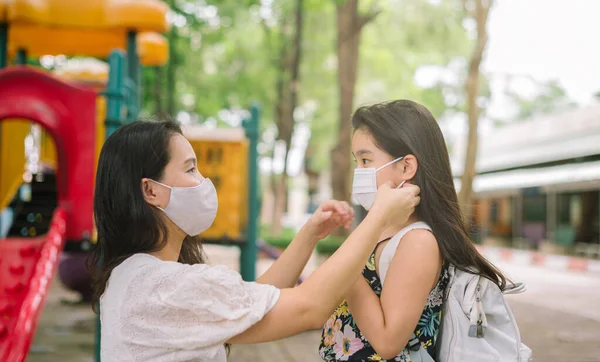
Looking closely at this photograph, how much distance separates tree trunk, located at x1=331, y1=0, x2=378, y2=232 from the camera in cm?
1413

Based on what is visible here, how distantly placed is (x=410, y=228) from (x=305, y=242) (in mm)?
470

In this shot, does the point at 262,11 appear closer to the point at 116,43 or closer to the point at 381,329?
the point at 116,43

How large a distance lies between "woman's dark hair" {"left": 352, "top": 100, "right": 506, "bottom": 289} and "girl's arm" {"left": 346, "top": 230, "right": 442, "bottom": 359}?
144mm

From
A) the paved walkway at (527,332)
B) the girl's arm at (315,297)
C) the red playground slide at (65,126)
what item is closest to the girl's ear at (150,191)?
the girl's arm at (315,297)

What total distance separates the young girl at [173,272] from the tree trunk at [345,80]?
11976mm

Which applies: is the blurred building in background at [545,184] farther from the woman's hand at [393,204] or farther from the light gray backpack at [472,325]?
the woman's hand at [393,204]

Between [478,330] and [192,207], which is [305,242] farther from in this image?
[478,330]

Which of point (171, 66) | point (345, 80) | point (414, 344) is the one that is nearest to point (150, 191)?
point (414, 344)

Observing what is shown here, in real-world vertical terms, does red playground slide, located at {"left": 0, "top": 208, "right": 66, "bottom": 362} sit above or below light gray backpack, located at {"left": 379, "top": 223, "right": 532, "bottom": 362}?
below

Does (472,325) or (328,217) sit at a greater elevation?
(328,217)

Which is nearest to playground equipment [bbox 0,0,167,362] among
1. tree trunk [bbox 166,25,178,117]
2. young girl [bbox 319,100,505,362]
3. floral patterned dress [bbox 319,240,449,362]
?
floral patterned dress [bbox 319,240,449,362]

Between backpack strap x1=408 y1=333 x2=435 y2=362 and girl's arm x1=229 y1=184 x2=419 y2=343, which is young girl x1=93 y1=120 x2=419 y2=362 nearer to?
girl's arm x1=229 y1=184 x2=419 y2=343

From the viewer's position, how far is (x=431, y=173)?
222 cm

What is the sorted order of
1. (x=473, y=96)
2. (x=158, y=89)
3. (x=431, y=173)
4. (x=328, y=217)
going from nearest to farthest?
(x=431, y=173)
(x=328, y=217)
(x=473, y=96)
(x=158, y=89)
